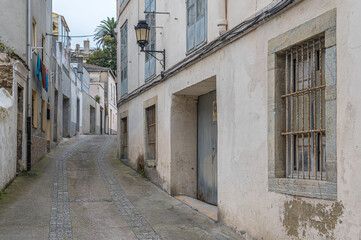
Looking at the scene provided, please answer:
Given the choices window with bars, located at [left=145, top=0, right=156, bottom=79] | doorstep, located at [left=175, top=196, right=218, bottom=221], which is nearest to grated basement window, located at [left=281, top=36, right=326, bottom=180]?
doorstep, located at [left=175, top=196, right=218, bottom=221]

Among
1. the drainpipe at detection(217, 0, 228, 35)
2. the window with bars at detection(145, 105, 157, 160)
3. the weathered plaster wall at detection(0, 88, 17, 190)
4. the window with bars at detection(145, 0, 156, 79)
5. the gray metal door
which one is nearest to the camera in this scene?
the drainpipe at detection(217, 0, 228, 35)

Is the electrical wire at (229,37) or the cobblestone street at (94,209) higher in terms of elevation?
the electrical wire at (229,37)

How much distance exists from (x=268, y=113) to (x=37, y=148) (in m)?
10.7

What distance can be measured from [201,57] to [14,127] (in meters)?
5.43

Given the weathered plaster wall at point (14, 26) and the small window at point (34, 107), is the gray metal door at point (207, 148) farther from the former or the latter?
the small window at point (34, 107)

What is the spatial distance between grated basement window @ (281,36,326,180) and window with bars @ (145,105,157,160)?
6.80 metres

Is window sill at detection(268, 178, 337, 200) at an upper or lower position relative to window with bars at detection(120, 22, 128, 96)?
lower

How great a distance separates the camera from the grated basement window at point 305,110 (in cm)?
540

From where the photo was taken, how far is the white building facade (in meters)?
4.70

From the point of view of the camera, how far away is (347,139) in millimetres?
4582

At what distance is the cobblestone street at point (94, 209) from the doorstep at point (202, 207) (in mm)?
122

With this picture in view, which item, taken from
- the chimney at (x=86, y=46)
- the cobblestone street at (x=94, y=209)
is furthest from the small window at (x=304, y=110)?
the chimney at (x=86, y=46)

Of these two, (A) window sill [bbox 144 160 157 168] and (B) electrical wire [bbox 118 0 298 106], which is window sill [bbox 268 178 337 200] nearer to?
(B) electrical wire [bbox 118 0 298 106]

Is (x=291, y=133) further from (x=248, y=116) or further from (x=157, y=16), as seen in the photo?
(x=157, y=16)
